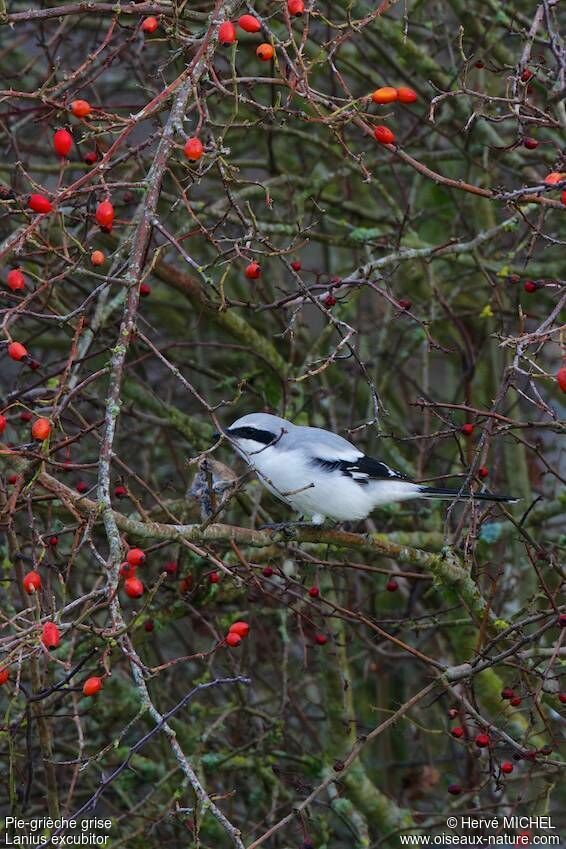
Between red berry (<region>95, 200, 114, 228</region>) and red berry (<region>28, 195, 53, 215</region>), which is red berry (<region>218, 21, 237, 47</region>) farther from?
red berry (<region>28, 195, 53, 215</region>)

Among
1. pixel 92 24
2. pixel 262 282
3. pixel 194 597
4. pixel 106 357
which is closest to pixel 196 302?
pixel 106 357

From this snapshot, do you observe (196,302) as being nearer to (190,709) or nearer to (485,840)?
(190,709)

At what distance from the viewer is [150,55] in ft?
24.0

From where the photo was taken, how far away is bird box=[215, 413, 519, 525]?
5086 mm

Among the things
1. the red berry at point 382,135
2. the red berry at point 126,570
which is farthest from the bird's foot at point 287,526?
the red berry at point 382,135

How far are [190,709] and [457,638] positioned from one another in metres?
1.46

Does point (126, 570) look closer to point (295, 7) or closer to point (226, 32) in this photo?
point (226, 32)

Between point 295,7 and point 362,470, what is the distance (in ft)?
8.29

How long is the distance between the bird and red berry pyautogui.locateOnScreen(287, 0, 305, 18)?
2129 millimetres

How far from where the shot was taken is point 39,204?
294 cm

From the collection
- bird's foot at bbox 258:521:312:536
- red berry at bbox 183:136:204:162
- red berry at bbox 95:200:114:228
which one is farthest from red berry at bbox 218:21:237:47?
bird's foot at bbox 258:521:312:536

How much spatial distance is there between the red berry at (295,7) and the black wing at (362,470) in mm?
2414

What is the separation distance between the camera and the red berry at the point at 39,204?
9.62 ft

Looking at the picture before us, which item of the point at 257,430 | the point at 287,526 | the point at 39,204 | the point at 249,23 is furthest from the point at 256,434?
the point at 39,204
